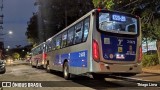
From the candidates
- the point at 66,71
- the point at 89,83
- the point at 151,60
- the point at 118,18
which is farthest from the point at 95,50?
the point at 151,60

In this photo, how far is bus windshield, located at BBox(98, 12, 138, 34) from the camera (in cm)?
1435

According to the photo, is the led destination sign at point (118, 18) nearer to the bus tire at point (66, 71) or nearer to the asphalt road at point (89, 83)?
the asphalt road at point (89, 83)

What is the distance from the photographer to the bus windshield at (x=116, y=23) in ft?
47.1

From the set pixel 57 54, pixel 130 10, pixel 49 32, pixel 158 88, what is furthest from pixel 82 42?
pixel 49 32

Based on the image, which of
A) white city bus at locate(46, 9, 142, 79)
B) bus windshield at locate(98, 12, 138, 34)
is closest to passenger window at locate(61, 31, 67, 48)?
white city bus at locate(46, 9, 142, 79)

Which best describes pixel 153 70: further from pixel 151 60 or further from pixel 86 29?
pixel 86 29

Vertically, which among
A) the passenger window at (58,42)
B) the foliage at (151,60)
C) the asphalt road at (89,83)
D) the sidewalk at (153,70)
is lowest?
the asphalt road at (89,83)

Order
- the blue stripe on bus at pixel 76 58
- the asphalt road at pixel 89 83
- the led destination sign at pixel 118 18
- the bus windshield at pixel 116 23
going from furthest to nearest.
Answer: the blue stripe on bus at pixel 76 58 → the led destination sign at pixel 118 18 → the bus windshield at pixel 116 23 → the asphalt road at pixel 89 83

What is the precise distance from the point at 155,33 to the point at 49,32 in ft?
91.3

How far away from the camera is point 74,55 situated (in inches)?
665

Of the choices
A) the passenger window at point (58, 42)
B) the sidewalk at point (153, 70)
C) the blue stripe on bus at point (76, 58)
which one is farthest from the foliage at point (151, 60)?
the blue stripe on bus at point (76, 58)

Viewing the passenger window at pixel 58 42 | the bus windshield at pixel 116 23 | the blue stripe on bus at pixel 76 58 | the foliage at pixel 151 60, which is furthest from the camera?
the foliage at pixel 151 60

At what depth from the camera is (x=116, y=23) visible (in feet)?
47.8

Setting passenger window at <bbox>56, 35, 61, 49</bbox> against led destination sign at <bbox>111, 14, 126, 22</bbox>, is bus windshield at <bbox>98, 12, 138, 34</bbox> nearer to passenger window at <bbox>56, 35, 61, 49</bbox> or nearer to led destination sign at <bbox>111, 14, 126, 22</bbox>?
led destination sign at <bbox>111, 14, 126, 22</bbox>
